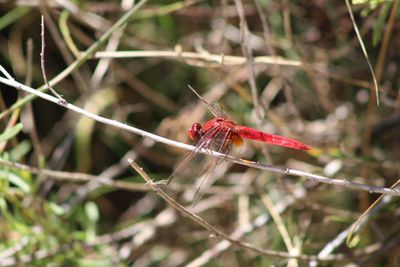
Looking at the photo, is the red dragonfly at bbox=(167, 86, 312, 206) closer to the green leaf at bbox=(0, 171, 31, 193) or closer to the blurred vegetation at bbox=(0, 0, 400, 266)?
the blurred vegetation at bbox=(0, 0, 400, 266)

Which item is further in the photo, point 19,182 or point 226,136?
point 19,182

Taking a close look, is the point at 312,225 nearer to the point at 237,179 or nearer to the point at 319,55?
the point at 237,179

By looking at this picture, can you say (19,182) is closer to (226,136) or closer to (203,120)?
(226,136)

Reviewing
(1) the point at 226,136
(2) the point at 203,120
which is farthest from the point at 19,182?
(2) the point at 203,120

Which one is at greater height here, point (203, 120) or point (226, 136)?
point (226, 136)

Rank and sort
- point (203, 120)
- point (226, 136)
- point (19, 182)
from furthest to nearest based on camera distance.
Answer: point (203, 120), point (19, 182), point (226, 136)

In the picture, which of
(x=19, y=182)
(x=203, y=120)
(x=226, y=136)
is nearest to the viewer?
(x=226, y=136)

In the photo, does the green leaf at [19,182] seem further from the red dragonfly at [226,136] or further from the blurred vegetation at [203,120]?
the red dragonfly at [226,136]

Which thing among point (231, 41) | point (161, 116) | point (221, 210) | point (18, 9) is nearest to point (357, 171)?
point (221, 210)
